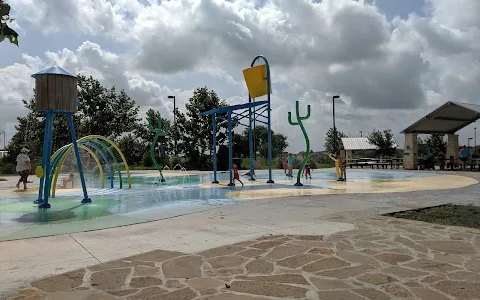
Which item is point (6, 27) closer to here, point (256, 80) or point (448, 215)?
point (448, 215)

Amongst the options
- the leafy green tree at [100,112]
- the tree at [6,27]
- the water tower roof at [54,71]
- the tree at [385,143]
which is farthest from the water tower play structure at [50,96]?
the tree at [385,143]

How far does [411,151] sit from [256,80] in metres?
17.7

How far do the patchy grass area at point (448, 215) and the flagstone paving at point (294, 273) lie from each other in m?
1.45

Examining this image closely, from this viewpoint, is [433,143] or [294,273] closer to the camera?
[294,273]

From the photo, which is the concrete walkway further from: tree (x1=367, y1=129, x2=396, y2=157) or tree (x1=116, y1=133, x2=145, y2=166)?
tree (x1=367, y1=129, x2=396, y2=157)

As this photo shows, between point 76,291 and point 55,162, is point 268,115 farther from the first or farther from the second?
point 76,291

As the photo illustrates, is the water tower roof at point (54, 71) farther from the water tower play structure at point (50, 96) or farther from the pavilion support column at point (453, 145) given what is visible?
the pavilion support column at point (453, 145)

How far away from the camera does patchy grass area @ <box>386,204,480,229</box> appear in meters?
7.70

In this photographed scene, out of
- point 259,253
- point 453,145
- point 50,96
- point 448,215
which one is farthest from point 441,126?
point 259,253

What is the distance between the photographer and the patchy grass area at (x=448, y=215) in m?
7.70

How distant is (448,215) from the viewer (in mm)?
8555

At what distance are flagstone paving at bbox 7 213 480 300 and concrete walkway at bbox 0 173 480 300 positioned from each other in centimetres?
1

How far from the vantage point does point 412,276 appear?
14.8 feet

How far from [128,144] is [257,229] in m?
32.3
